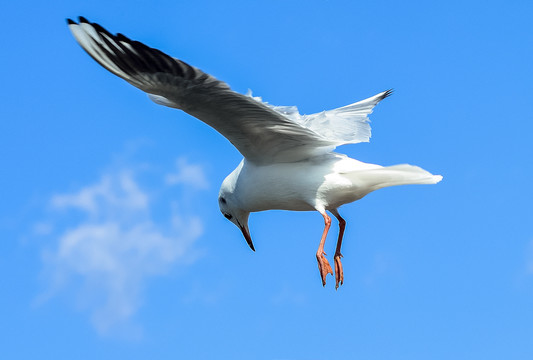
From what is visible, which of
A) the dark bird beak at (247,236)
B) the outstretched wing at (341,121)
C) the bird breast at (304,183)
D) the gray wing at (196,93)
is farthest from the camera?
the dark bird beak at (247,236)

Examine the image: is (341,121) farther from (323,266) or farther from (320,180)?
(323,266)

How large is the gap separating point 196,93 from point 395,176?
1.85 metres

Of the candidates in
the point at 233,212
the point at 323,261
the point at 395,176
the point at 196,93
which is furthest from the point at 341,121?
the point at 196,93

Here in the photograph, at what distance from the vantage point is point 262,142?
22.5 feet

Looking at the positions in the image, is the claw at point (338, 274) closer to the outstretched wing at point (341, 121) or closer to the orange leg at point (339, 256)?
the orange leg at point (339, 256)

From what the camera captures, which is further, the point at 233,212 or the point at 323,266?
the point at 233,212

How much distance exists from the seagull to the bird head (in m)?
0.02

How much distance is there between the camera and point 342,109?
874 centimetres

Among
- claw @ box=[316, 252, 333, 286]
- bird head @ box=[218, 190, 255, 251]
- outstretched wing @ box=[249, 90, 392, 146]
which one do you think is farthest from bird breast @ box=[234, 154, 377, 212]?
bird head @ box=[218, 190, 255, 251]

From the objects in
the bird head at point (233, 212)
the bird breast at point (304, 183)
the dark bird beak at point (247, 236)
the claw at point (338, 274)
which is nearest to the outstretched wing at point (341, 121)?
the bird breast at point (304, 183)

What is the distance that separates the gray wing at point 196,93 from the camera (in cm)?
595

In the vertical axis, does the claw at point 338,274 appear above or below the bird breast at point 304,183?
below

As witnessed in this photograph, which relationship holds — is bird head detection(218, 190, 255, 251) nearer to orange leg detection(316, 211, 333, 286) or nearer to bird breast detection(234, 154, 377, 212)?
bird breast detection(234, 154, 377, 212)

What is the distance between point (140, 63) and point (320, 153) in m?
1.79
